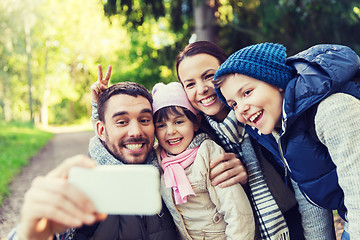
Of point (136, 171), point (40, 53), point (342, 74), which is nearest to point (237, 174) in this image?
point (342, 74)

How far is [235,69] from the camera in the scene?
1980 mm

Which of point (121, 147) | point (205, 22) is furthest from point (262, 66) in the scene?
point (205, 22)

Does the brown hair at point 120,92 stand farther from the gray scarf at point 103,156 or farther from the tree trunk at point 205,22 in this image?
the tree trunk at point 205,22

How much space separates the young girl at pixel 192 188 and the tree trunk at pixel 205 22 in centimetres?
538

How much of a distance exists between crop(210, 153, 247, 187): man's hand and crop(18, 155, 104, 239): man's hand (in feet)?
3.91

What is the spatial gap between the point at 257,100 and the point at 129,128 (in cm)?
85

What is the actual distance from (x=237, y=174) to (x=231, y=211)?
0.25m

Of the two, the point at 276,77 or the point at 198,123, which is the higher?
the point at 276,77

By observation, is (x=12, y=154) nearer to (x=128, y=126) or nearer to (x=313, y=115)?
(x=128, y=126)

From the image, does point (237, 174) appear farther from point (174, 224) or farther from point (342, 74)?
point (342, 74)

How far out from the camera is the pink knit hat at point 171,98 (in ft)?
8.25

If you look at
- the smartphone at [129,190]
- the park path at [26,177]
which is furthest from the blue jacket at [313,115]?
the park path at [26,177]

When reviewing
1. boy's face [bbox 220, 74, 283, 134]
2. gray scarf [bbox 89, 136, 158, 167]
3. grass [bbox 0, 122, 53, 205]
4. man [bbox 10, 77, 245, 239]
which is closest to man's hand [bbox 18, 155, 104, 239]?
man [bbox 10, 77, 245, 239]

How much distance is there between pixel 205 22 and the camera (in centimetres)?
752
